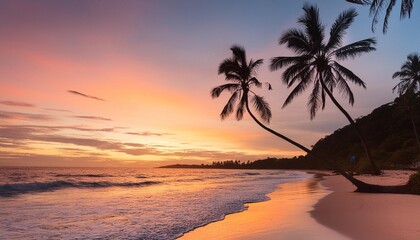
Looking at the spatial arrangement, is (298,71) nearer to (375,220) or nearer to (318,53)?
(318,53)

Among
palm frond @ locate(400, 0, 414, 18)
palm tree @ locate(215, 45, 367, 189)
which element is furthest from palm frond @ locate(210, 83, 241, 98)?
palm frond @ locate(400, 0, 414, 18)

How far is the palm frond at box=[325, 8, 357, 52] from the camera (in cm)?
2094

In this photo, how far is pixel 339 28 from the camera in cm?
2116

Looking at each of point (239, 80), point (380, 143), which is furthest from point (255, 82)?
point (380, 143)

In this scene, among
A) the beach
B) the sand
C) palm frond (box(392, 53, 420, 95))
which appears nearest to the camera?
the sand

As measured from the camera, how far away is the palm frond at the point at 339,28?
68.7ft

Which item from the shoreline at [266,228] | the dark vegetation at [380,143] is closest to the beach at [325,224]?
the shoreline at [266,228]

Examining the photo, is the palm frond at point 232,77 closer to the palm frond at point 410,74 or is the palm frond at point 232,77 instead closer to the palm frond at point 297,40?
the palm frond at point 297,40

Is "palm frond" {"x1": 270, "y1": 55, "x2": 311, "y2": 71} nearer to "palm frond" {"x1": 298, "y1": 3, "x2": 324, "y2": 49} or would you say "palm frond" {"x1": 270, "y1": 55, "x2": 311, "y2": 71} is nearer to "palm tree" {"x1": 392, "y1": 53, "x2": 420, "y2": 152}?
"palm frond" {"x1": 298, "y1": 3, "x2": 324, "y2": 49}

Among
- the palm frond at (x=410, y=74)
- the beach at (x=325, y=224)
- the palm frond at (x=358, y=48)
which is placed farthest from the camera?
the palm frond at (x=410, y=74)

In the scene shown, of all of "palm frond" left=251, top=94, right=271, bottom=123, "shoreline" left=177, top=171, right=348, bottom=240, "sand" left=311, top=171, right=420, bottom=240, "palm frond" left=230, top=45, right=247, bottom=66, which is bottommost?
"shoreline" left=177, top=171, right=348, bottom=240

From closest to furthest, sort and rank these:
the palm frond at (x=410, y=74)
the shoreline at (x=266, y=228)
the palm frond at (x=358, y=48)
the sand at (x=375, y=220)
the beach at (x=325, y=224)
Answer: the sand at (x=375, y=220)
the beach at (x=325, y=224)
the shoreline at (x=266, y=228)
the palm frond at (x=358, y=48)
the palm frond at (x=410, y=74)

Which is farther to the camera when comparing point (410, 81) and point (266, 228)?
point (410, 81)

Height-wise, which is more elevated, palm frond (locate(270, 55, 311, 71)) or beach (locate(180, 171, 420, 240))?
palm frond (locate(270, 55, 311, 71))
